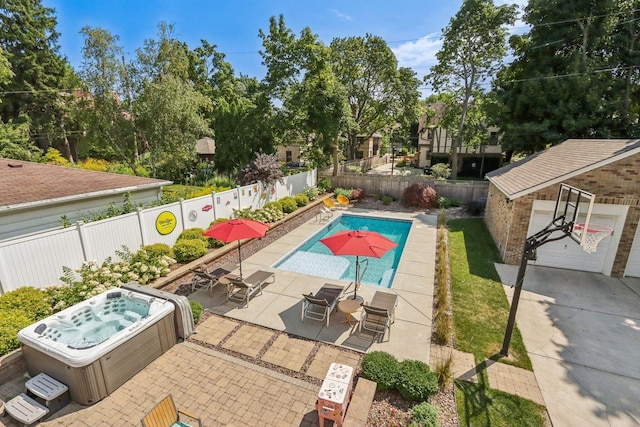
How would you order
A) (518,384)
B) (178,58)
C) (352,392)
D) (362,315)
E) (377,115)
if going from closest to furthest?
(352,392) < (518,384) < (362,315) < (178,58) < (377,115)

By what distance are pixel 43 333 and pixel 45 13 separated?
4059 centimetres

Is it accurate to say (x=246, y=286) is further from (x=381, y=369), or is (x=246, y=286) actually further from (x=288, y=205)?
(x=288, y=205)

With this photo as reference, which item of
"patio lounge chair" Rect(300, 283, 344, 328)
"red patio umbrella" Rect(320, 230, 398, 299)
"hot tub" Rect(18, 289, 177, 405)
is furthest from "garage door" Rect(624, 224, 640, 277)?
"hot tub" Rect(18, 289, 177, 405)

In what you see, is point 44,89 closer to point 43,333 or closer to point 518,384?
point 43,333

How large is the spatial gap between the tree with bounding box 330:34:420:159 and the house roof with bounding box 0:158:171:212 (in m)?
19.7

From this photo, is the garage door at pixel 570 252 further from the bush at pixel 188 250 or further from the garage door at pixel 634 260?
the bush at pixel 188 250

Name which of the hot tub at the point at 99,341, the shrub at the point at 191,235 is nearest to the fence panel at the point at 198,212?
the shrub at the point at 191,235

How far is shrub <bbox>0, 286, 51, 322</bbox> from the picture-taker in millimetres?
6645

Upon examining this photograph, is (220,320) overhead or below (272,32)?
below

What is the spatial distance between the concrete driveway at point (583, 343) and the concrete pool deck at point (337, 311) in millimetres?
2457

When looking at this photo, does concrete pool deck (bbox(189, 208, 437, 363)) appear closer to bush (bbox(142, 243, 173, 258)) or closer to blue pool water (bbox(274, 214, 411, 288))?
blue pool water (bbox(274, 214, 411, 288))

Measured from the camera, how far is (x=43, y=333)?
5816 mm

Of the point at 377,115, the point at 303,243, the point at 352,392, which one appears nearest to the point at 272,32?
the point at 377,115

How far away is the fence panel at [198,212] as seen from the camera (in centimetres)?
1230
